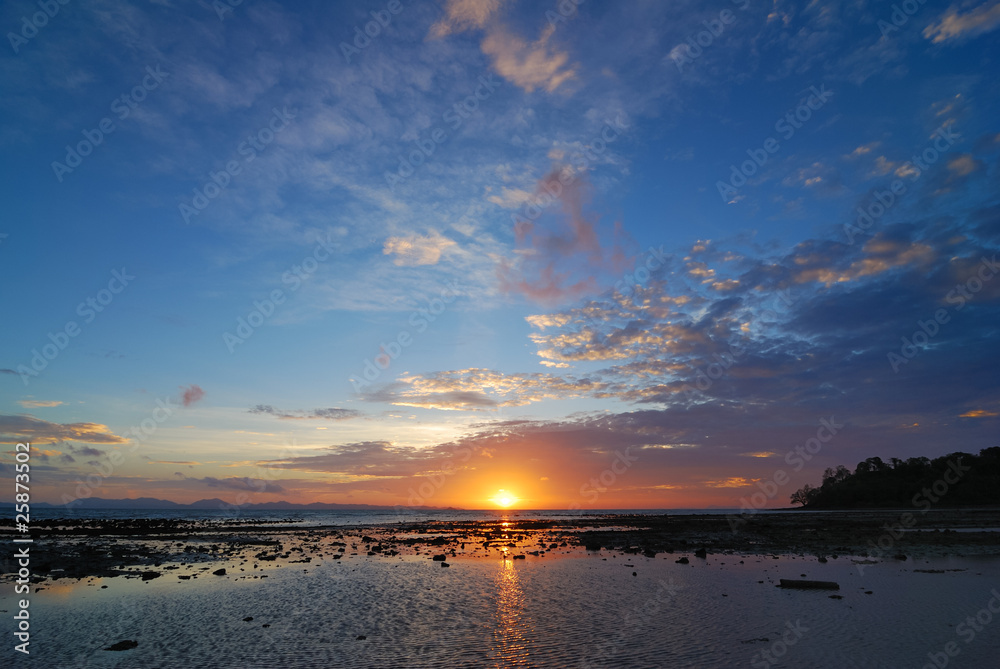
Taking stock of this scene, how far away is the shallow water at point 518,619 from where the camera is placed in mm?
14383

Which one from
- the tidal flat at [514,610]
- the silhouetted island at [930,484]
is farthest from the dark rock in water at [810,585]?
the silhouetted island at [930,484]

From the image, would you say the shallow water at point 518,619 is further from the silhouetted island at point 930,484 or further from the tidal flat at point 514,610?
the silhouetted island at point 930,484

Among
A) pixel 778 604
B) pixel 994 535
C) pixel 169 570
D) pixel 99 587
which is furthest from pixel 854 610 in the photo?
pixel 994 535

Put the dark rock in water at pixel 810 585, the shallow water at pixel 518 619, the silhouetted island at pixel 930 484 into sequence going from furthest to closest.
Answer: the silhouetted island at pixel 930 484 < the dark rock in water at pixel 810 585 < the shallow water at pixel 518 619

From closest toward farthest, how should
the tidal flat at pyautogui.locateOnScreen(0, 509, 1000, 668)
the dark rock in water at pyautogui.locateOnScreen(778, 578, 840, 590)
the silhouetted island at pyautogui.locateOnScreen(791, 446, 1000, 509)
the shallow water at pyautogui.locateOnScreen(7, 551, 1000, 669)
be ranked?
the shallow water at pyautogui.locateOnScreen(7, 551, 1000, 669)
the tidal flat at pyautogui.locateOnScreen(0, 509, 1000, 668)
the dark rock in water at pyautogui.locateOnScreen(778, 578, 840, 590)
the silhouetted island at pyautogui.locateOnScreen(791, 446, 1000, 509)

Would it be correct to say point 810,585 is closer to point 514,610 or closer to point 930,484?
point 514,610

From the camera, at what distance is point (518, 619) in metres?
18.8

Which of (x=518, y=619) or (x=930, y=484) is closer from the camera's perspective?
(x=518, y=619)

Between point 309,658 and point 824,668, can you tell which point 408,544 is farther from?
point 824,668

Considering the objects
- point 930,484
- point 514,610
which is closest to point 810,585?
point 514,610

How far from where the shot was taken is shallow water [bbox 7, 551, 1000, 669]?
14.4 meters

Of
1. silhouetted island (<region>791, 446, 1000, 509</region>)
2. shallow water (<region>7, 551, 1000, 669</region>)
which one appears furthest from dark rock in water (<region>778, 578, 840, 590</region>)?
silhouetted island (<region>791, 446, 1000, 509</region>)

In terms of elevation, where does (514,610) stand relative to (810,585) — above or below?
below

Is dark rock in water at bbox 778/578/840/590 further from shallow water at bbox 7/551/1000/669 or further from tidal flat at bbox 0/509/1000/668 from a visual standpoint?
shallow water at bbox 7/551/1000/669
